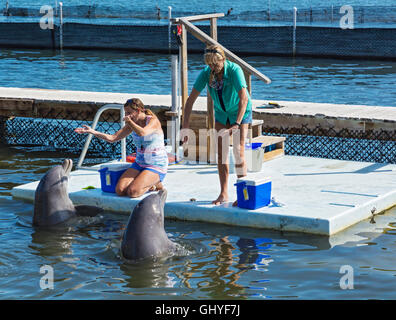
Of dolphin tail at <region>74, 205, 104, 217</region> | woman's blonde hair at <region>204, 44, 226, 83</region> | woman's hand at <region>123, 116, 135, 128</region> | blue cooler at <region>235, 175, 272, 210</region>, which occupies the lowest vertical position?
dolphin tail at <region>74, 205, 104, 217</region>

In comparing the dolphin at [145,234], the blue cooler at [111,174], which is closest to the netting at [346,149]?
the blue cooler at [111,174]

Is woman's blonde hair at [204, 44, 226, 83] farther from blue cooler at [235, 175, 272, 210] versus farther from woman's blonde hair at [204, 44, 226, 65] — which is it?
blue cooler at [235, 175, 272, 210]

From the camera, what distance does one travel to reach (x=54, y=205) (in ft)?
28.0

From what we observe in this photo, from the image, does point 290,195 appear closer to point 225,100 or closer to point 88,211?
point 225,100

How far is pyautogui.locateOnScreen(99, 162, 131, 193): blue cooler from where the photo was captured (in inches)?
356

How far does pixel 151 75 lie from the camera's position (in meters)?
25.0

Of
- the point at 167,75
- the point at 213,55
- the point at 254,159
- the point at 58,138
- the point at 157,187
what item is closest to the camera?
the point at 213,55

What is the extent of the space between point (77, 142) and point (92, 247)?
675 centimetres

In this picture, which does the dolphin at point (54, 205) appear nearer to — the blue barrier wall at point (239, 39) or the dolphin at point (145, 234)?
the dolphin at point (145, 234)

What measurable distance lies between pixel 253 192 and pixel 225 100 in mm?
1001

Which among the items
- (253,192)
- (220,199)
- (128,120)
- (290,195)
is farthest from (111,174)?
(290,195)

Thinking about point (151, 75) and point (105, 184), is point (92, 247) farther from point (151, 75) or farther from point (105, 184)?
point (151, 75)

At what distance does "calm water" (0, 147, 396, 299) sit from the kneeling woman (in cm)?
41

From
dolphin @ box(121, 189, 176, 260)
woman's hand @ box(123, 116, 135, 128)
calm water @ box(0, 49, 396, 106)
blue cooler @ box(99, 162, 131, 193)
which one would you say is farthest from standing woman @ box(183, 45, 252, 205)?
calm water @ box(0, 49, 396, 106)
